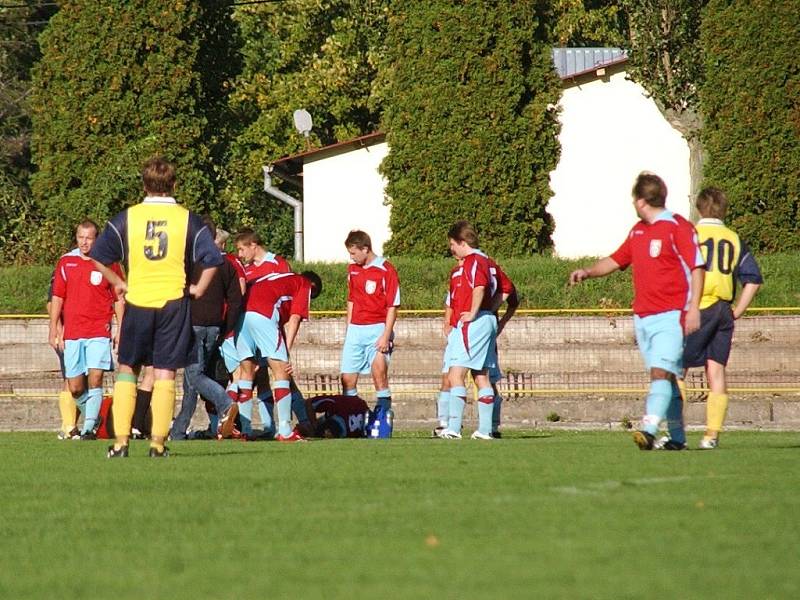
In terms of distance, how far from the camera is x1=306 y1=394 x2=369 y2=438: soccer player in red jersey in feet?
59.2

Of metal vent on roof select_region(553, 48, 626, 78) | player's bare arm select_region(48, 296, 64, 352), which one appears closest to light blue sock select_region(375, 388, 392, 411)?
player's bare arm select_region(48, 296, 64, 352)

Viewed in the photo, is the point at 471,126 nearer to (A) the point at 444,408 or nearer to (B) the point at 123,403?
Result: (A) the point at 444,408

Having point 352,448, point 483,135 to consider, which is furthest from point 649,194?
point 483,135

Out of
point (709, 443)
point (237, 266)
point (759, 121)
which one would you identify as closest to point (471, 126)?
point (759, 121)

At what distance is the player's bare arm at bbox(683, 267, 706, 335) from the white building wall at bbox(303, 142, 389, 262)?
1321 inches

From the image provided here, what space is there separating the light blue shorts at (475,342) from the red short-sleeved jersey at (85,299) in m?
3.52

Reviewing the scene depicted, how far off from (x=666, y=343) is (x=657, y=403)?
0.44m

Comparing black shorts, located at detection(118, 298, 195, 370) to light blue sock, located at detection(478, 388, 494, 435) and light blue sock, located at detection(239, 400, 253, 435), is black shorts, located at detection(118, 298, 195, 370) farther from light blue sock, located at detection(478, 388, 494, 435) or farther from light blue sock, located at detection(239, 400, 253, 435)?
light blue sock, located at detection(239, 400, 253, 435)

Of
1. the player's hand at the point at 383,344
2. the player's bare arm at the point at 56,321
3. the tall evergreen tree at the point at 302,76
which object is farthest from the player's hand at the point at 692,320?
the tall evergreen tree at the point at 302,76

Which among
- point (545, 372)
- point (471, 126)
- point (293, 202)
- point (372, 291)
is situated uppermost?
point (293, 202)

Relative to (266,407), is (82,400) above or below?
above

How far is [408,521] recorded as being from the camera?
718 cm

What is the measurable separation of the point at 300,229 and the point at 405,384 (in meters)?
25.5

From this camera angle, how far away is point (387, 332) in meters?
17.8
